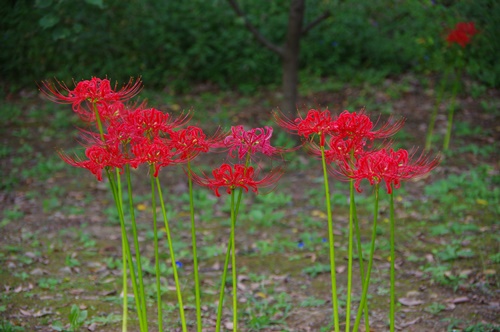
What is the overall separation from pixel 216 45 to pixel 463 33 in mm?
4403

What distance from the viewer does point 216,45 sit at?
10102 millimetres

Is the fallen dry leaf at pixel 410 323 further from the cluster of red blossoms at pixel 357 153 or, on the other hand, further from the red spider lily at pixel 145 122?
the red spider lily at pixel 145 122

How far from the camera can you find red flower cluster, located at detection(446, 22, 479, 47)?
21.7 feet

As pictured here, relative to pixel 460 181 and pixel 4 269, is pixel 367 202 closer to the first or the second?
pixel 460 181

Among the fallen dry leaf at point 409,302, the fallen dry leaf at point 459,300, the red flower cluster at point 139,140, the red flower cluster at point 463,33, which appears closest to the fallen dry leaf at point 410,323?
the fallen dry leaf at point 409,302

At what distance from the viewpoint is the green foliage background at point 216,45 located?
967cm

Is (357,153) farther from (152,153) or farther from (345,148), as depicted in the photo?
(152,153)

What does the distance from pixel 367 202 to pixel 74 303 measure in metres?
3.05

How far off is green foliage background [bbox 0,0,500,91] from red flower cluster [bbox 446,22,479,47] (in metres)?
2.05

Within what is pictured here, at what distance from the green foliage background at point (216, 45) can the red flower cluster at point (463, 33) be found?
205 cm

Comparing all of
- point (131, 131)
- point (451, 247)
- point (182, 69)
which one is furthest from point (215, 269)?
point (182, 69)

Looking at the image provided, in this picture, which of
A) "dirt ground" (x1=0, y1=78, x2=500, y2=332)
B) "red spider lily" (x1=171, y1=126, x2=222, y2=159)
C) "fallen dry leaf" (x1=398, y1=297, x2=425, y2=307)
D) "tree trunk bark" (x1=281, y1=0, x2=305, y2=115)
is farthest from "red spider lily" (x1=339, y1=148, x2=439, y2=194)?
"tree trunk bark" (x1=281, y1=0, x2=305, y2=115)

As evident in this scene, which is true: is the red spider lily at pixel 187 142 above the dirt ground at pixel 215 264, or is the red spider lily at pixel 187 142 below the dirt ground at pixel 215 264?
above

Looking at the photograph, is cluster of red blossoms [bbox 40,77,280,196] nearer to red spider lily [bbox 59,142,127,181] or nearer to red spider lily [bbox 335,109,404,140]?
red spider lily [bbox 59,142,127,181]
